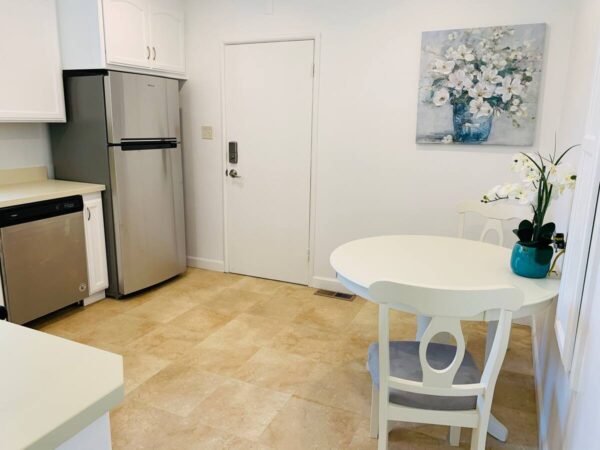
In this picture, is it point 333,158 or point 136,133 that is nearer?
point 136,133

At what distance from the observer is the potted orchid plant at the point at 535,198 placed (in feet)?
5.74

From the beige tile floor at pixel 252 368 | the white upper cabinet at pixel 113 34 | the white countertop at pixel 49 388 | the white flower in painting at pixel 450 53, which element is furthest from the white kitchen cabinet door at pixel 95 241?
the white flower in painting at pixel 450 53

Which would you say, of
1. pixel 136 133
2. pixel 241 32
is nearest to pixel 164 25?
pixel 241 32

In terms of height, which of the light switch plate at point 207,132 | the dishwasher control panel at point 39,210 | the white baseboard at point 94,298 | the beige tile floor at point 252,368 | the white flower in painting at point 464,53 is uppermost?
the white flower in painting at point 464,53

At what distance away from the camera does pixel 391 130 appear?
3379mm

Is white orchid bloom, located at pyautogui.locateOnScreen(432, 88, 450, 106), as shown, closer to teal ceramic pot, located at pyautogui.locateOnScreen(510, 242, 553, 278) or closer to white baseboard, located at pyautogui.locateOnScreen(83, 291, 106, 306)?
teal ceramic pot, located at pyautogui.locateOnScreen(510, 242, 553, 278)

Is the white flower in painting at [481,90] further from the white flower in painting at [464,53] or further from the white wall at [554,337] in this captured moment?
the white wall at [554,337]

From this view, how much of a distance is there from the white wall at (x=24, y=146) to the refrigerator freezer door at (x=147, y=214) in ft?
2.16

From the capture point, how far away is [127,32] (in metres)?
3.27

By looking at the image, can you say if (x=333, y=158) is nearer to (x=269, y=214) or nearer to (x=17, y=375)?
(x=269, y=214)

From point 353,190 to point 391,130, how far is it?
545 millimetres

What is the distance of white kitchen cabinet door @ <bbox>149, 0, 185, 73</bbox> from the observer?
11.6 ft

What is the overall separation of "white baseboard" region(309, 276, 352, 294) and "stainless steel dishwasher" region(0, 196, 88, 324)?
70.1 inches

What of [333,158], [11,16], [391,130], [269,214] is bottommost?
[269,214]
